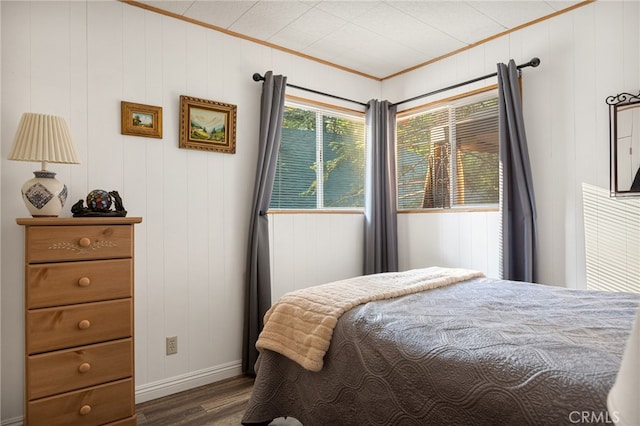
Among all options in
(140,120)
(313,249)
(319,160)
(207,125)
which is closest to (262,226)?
(313,249)

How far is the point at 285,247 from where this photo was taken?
3.19m

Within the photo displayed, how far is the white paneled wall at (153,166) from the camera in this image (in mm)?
2098

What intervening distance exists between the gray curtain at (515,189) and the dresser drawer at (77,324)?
2476 mm

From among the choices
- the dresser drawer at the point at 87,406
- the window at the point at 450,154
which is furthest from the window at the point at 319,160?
the dresser drawer at the point at 87,406

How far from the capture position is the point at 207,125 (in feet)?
9.07

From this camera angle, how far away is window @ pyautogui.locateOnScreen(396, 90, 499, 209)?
10.3 ft

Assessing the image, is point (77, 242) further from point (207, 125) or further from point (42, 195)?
point (207, 125)

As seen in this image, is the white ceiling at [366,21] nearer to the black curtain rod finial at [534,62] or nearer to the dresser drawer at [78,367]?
the black curtain rod finial at [534,62]

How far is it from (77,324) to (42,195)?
651mm

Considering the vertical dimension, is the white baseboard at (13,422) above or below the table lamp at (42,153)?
below

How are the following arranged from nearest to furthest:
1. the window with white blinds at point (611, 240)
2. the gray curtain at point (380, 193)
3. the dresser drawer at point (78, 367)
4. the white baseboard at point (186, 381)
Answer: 1. the dresser drawer at point (78, 367)
2. the window with white blinds at point (611, 240)
3. the white baseboard at point (186, 381)
4. the gray curtain at point (380, 193)

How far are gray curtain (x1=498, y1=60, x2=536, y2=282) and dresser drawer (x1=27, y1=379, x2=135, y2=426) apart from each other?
8.24 feet

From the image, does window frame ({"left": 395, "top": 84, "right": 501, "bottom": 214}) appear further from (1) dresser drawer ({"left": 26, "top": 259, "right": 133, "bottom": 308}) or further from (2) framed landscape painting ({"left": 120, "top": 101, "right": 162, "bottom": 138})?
(1) dresser drawer ({"left": 26, "top": 259, "right": 133, "bottom": 308})

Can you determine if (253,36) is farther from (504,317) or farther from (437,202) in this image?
(504,317)
